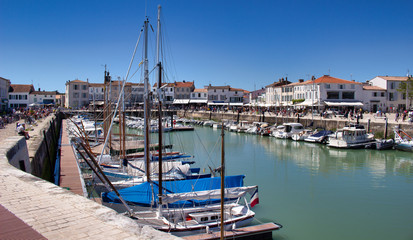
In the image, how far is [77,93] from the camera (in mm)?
105312

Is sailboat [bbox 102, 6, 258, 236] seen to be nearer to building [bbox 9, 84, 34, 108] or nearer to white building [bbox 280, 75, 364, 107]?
white building [bbox 280, 75, 364, 107]

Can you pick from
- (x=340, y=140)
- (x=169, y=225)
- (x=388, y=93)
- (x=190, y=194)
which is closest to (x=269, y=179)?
(x=190, y=194)

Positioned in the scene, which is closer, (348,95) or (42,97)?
(348,95)

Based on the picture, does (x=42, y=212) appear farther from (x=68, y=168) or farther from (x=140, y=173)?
(x=68, y=168)

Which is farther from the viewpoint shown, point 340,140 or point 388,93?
point 388,93

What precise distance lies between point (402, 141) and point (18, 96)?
99.8 metres

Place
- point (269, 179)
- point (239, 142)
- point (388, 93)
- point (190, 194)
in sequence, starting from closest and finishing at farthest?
point (190, 194), point (269, 179), point (239, 142), point (388, 93)

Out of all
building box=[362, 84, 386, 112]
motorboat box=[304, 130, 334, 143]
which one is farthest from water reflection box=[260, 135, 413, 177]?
building box=[362, 84, 386, 112]

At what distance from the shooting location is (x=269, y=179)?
2483 centimetres

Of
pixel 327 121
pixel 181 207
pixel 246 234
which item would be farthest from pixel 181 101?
pixel 246 234

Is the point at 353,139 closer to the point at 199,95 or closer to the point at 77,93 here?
the point at 199,95

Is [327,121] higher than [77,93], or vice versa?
[77,93]

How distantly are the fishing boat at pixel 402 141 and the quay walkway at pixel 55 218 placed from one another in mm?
38750

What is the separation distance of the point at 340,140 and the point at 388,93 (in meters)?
42.5
